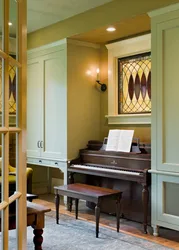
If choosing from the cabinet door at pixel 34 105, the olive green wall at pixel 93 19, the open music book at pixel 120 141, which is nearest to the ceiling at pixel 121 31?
the olive green wall at pixel 93 19

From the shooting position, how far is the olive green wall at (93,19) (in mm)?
4031

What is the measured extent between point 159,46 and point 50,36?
2175mm

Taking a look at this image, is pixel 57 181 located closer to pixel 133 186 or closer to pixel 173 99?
pixel 133 186

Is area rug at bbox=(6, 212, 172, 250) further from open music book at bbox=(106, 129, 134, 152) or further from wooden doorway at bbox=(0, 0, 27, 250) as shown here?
wooden doorway at bbox=(0, 0, 27, 250)

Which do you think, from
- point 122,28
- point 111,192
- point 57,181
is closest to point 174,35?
point 122,28

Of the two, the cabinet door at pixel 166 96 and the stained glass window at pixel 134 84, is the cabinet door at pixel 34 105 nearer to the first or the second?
the stained glass window at pixel 134 84

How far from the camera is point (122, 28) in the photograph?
15.3 feet

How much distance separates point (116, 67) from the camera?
533 centimetres

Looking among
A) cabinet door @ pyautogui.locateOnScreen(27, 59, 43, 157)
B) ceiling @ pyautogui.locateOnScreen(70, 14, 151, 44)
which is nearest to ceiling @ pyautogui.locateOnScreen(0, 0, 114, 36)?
ceiling @ pyautogui.locateOnScreen(70, 14, 151, 44)

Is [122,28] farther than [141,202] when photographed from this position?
Yes

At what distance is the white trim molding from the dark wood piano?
49cm

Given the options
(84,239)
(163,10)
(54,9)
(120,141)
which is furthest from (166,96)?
(54,9)

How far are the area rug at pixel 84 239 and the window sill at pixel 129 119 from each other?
1.54 metres

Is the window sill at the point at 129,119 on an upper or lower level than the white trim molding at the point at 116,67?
lower
